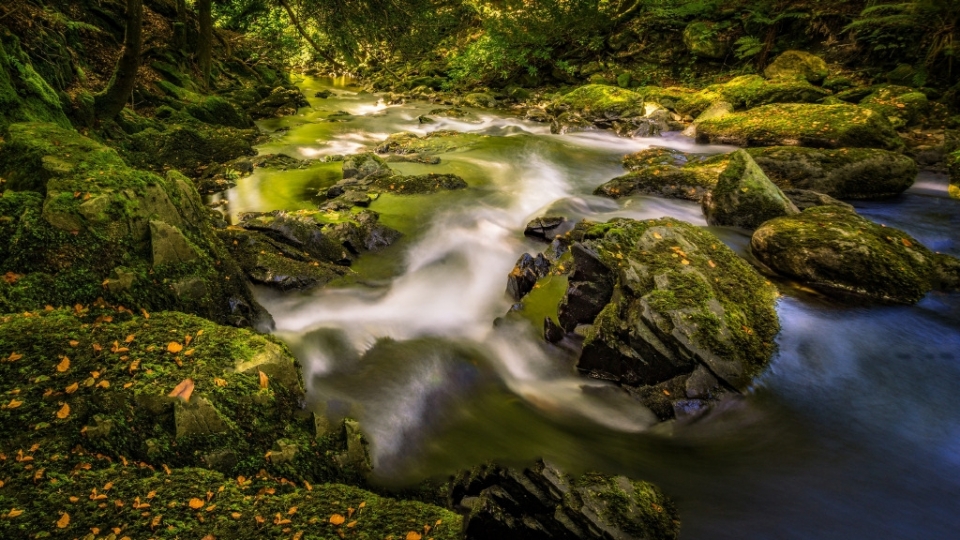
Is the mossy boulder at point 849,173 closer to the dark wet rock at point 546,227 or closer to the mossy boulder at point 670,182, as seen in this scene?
the mossy boulder at point 670,182

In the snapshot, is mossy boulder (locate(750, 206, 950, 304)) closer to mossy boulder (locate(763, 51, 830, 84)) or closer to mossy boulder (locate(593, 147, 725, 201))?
mossy boulder (locate(593, 147, 725, 201))

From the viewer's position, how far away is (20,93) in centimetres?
514

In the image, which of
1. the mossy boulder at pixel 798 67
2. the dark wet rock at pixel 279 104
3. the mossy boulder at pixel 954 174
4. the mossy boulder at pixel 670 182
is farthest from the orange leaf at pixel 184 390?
the mossy boulder at pixel 798 67

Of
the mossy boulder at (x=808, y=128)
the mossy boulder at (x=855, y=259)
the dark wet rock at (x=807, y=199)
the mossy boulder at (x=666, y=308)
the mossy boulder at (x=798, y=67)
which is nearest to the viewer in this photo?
the mossy boulder at (x=666, y=308)

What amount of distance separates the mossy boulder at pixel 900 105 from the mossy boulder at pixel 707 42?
628 centimetres

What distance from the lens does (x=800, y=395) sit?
4141 mm

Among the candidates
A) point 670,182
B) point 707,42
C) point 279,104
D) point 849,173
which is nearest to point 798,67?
point 707,42

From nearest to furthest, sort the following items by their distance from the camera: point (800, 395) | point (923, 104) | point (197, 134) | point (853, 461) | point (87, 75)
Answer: point (853, 461), point (800, 395), point (87, 75), point (197, 134), point (923, 104)

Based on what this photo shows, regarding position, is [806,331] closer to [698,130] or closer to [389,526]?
[389,526]

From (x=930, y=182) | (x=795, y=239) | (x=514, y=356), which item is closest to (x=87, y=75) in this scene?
A: (x=514, y=356)

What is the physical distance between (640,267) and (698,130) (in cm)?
931

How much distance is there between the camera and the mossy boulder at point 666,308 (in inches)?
158

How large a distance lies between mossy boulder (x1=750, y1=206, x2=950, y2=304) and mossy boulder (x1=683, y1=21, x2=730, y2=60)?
13.7m

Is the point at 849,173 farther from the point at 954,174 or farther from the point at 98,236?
the point at 98,236
